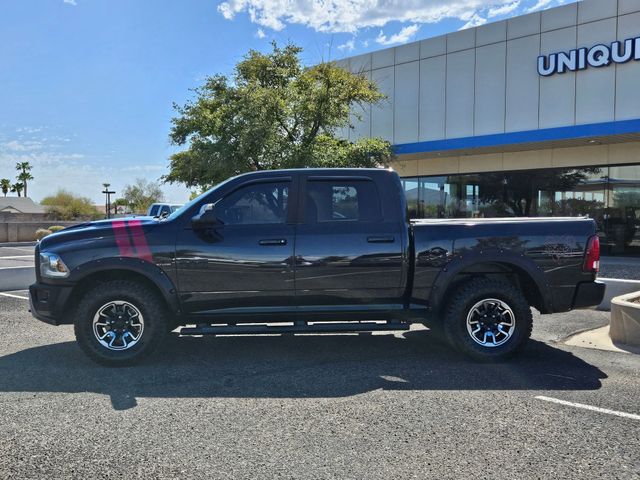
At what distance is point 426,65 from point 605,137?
656 cm

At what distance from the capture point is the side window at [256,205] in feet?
18.0

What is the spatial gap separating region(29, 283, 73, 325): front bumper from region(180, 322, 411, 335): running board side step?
126 cm

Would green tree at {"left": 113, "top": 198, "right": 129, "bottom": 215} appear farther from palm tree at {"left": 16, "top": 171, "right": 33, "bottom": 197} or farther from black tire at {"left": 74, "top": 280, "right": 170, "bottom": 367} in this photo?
black tire at {"left": 74, "top": 280, "right": 170, "bottom": 367}

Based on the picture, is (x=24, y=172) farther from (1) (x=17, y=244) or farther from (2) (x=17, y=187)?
(1) (x=17, y=244)

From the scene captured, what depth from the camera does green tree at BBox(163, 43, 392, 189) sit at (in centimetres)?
1636

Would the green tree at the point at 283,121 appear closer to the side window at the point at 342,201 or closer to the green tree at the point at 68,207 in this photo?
the side window at the point at 342,201

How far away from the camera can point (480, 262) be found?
5461 mm

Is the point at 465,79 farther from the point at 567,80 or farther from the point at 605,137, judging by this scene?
the point at 605,137

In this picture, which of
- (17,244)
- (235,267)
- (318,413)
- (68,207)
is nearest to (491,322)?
(318,413)

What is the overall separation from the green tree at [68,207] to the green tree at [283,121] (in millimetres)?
45977

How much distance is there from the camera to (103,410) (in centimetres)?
416

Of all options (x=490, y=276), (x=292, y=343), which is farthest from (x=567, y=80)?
(x=292, y=343)

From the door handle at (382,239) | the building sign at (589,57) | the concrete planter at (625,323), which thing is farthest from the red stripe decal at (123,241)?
the building sign at (589,57)

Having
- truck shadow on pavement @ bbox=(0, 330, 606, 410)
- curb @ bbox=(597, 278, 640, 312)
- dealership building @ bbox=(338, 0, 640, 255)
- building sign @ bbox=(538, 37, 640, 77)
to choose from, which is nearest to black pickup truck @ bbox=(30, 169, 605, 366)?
truck shadow on pavement @ bbox=(0, 330, 606, 410)
